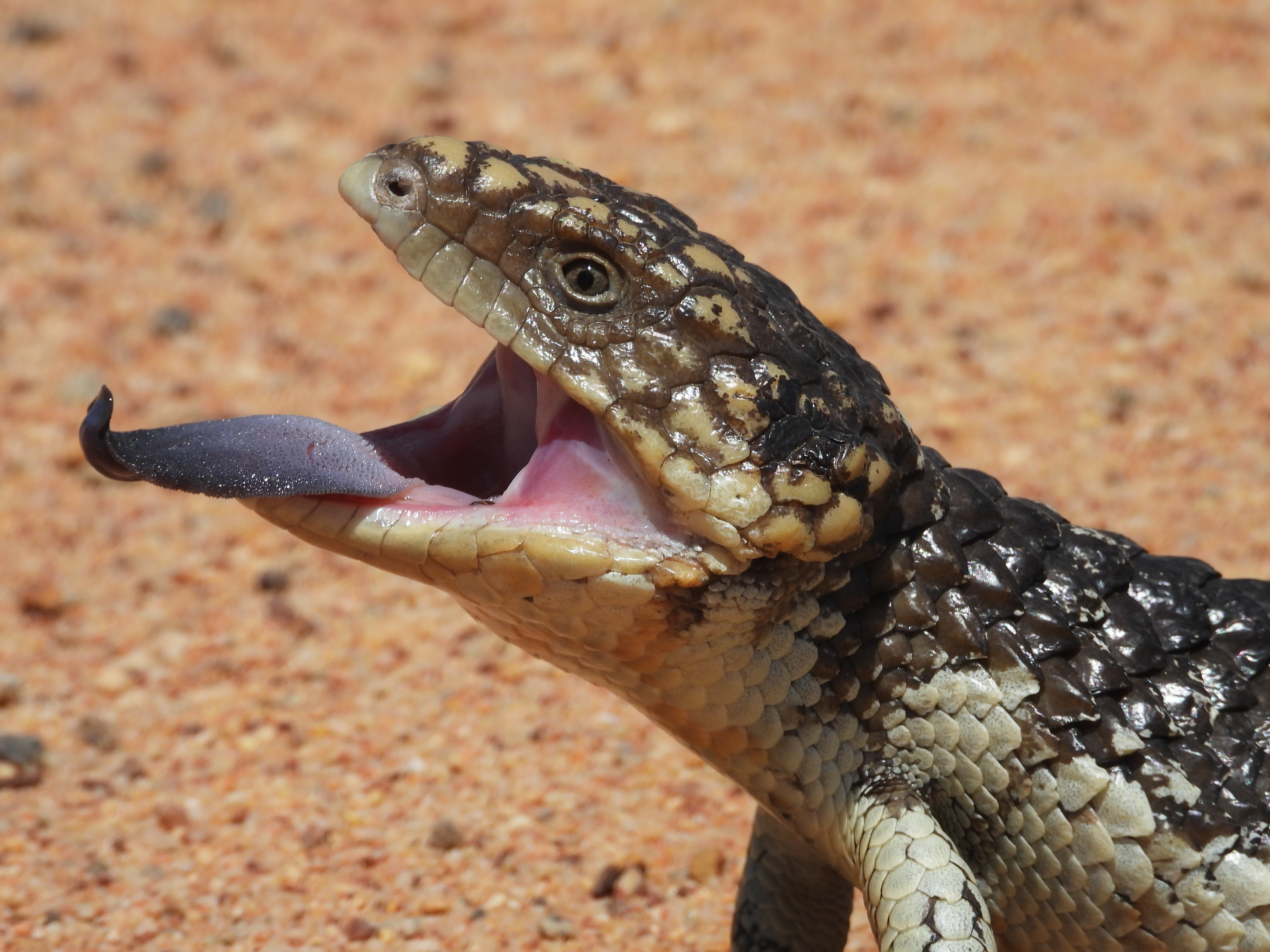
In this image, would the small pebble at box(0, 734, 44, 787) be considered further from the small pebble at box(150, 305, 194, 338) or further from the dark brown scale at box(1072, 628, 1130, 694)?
the dark brown scale at box(1072, 628, 1130, 694)

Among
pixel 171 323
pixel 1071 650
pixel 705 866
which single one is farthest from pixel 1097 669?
pixel 171 323

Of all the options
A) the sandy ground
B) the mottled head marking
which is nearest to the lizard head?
the mottled head marking

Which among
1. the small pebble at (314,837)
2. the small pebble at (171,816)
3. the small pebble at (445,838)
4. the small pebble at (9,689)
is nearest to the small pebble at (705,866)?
the small pebble at (445,838)

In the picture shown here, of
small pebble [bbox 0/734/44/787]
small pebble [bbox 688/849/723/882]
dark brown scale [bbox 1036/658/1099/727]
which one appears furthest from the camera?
small pebble [bbox 0/734/44/787]

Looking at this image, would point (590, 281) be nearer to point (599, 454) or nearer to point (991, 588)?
point (599, 454)

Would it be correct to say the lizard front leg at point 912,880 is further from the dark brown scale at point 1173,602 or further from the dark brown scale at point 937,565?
the dark brown scale at point 1173,602

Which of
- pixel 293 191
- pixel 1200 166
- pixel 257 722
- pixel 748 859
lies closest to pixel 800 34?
pixel 1200 166

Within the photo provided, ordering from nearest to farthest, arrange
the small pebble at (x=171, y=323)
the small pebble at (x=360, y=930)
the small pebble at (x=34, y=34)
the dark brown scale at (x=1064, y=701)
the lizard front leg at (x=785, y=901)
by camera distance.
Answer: the dark brown scale at (x=1064, y=701) < the lizard front leg at (x=785, y=901) < the small pebble at (x=360, y=930) < the small pebble at (x=171, y=323) < the small pebble at (x=34, y=34)
